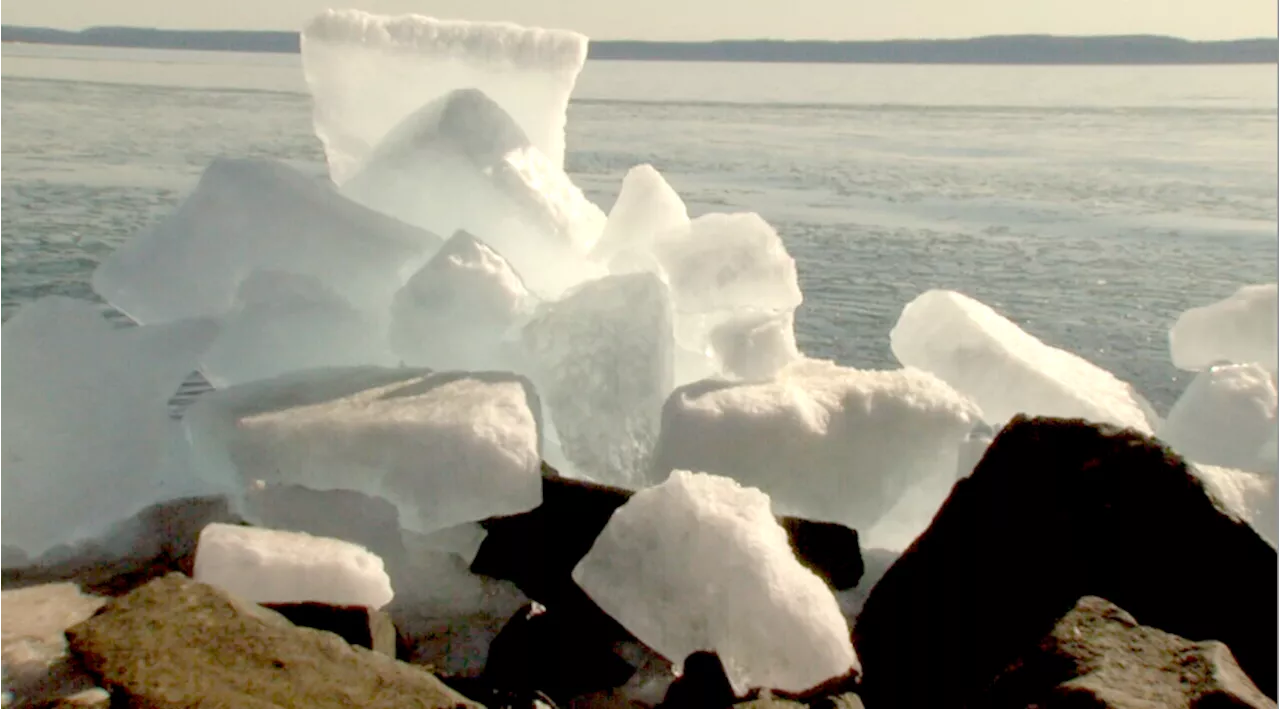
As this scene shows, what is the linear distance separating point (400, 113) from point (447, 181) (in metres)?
0.44

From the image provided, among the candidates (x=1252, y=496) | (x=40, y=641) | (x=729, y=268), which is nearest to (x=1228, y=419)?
(x=1252, y=496)

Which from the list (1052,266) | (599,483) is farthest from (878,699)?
(1052,266)

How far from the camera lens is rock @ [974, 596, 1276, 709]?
4.55ft

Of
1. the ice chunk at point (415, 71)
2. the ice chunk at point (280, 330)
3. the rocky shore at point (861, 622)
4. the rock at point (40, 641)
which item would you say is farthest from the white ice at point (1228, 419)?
the rock at point (40, 641)

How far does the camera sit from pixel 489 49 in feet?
10.0

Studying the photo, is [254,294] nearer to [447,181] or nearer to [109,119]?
[447,181]

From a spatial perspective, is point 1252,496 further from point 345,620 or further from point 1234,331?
point 345,620

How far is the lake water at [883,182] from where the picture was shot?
3883 mm

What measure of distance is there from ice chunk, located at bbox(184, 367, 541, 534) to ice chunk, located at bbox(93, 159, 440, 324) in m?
0.48

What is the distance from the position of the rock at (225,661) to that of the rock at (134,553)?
43 centimetres

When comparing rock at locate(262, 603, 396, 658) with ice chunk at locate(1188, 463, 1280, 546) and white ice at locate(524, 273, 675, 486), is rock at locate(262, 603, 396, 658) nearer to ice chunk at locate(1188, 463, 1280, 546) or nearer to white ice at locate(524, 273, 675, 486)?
white ice at locate(524, 273, 675, 486)

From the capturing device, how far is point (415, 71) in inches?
120

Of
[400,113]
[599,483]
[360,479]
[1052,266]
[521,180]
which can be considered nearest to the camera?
[360,479]

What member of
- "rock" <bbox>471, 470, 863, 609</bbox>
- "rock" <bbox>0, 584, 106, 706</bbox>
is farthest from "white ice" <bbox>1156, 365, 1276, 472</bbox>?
"rock" <bbox>0, 584, 106, 706</bbox>
